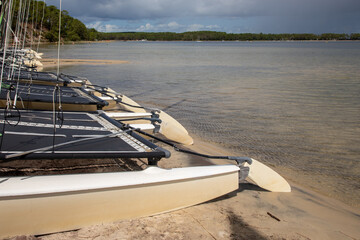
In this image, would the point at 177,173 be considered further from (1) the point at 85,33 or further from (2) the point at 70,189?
(1) the point at 85,33

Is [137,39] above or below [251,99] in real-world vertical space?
above

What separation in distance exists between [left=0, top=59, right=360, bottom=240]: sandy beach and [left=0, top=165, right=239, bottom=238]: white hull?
0.35 feet

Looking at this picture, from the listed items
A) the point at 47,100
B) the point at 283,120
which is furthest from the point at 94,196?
the point at 283,120

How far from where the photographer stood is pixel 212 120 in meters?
8.63

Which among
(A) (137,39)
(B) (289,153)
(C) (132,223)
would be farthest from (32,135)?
(A) (137,39)

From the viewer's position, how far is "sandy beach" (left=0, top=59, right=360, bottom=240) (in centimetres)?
313

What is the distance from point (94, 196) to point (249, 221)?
1.75 meters

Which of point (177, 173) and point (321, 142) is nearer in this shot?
point (177, 173)

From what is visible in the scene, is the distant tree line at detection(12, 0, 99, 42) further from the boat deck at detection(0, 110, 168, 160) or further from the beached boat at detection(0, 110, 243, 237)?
the beached boat at detection(0, 110, 243, 237)

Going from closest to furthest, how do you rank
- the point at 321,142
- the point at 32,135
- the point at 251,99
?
the point at 32,135
the point at 321,142
the point at 251,99

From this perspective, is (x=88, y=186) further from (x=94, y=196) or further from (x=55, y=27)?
(x=55, y=27)

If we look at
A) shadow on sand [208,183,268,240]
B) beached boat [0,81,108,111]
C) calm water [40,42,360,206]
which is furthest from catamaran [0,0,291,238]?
beached boat [0,81,108,111]

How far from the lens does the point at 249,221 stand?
359cm

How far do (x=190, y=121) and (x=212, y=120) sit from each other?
61cm
